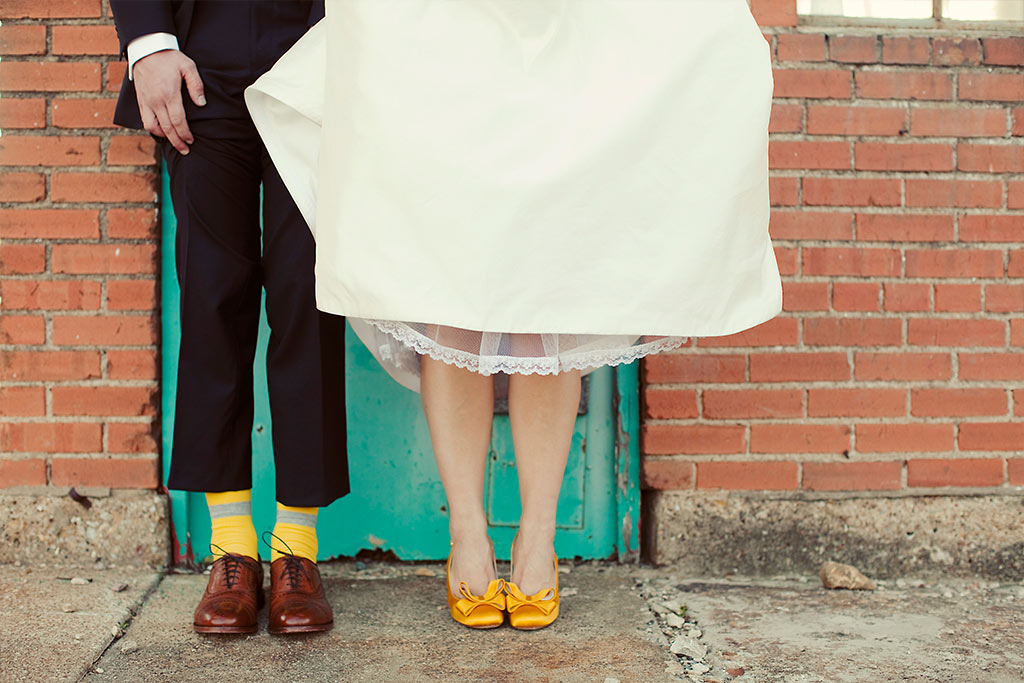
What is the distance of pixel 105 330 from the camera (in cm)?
225

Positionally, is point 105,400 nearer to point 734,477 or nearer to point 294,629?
point 294,629

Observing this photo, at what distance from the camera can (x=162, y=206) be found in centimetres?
229

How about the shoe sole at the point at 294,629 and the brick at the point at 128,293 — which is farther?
the brick at the point at 128,293

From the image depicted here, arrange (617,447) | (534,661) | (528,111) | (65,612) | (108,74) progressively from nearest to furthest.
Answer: (528,111)
(534,661)
(65,612)
(108,74)
(617,447)

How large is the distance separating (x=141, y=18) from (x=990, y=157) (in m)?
2.07

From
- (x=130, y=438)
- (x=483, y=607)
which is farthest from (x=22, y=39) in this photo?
(x=483, y=607)

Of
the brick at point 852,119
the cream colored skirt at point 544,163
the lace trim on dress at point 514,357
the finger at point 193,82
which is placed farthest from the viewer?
the brick at point 852,119

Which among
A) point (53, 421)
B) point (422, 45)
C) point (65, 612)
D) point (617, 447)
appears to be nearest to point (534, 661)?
point (617, 447)

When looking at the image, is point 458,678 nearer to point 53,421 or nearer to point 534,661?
point 534,661

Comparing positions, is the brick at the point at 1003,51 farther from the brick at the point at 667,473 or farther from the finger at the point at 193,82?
the finger at the point at 193,82

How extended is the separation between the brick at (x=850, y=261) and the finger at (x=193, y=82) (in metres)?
1.51

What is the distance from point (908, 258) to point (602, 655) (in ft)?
4.31

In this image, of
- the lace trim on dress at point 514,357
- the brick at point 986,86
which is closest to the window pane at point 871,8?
the brick at point 986,86

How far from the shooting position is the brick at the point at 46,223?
2236 mm
